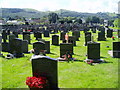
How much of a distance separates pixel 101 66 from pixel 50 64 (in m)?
5.33

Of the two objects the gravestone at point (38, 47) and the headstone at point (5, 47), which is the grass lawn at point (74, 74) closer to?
the gravestone at point (38, 47)

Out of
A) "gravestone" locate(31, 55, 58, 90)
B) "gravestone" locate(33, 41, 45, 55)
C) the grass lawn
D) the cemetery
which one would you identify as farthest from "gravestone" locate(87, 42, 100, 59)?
"gravestone" locate(31, 55, 58, 90)

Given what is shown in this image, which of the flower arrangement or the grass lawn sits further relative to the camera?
the grass lawn

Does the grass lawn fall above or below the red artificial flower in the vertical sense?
below

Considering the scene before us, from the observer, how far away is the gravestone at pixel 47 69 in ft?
31.5

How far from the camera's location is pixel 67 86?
1012 centimetres

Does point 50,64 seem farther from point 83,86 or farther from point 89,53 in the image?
point 89,53

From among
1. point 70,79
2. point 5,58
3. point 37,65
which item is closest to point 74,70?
point 70,79

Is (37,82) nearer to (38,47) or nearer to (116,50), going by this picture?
(38,47)

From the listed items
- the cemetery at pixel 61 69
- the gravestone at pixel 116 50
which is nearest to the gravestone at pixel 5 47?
the cemetery at pixel 61 69

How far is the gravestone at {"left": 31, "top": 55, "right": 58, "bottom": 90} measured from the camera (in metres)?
9.61

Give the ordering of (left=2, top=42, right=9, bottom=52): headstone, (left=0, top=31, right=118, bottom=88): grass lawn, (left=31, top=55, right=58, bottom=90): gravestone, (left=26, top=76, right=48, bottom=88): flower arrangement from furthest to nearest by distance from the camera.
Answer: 1. (left=2, top=42, right=9, bottom=52): headstone
2. (left=0, top=31, right=118, bottom=88): grass lawn
3. (left=31, top=55, right=58, bottom=90): gravestone
4. (left=26, top=76, right=48, bottom=88): flower arrangement

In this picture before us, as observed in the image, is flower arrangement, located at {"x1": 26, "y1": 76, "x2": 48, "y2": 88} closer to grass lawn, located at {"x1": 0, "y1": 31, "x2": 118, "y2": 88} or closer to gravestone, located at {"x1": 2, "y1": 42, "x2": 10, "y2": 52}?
grass lawn, located at {"x1": 0, "y1": 31, "x2": 118, "y2": 88}

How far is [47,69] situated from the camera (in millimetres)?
9625
